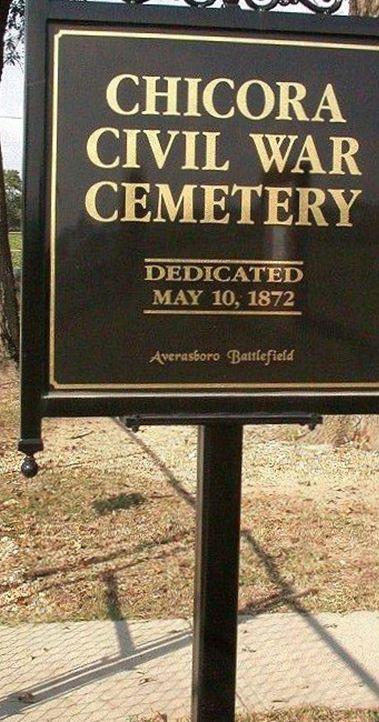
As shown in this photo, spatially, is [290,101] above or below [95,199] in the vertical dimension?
above

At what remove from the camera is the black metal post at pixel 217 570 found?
2.78 metres

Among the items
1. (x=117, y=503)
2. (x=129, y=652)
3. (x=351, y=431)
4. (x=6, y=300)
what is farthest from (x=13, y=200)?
(x=129, y=652)

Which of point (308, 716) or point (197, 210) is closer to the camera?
point (197, 210)

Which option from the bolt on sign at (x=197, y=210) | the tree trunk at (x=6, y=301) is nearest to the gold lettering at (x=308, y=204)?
the bolt on sign at (x=197, y=210)

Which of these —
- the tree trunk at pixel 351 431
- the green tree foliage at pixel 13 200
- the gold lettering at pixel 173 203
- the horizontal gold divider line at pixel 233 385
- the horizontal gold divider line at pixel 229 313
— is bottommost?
the tree trunk at pixel 351 431

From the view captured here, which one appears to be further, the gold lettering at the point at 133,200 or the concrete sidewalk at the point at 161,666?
the concrete sidewalk at the point at 161,666

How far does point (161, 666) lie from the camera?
12.8ft

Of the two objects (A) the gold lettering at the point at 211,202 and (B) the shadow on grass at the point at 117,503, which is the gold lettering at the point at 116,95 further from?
(B) the shadow on grass at the point at 117,503

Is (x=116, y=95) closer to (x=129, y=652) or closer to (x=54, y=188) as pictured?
(x=54, y=188)

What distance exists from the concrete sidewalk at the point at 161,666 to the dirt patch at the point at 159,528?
0.20 metres

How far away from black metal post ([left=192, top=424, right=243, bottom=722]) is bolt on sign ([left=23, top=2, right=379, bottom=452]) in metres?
0.23

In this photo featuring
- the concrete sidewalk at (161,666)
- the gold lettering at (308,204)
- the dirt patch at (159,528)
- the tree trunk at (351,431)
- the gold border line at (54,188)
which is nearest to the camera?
the gold border line at (54,188)

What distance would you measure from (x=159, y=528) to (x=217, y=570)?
10.1 ft

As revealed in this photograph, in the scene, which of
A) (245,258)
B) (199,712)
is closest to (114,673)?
(199,712)
